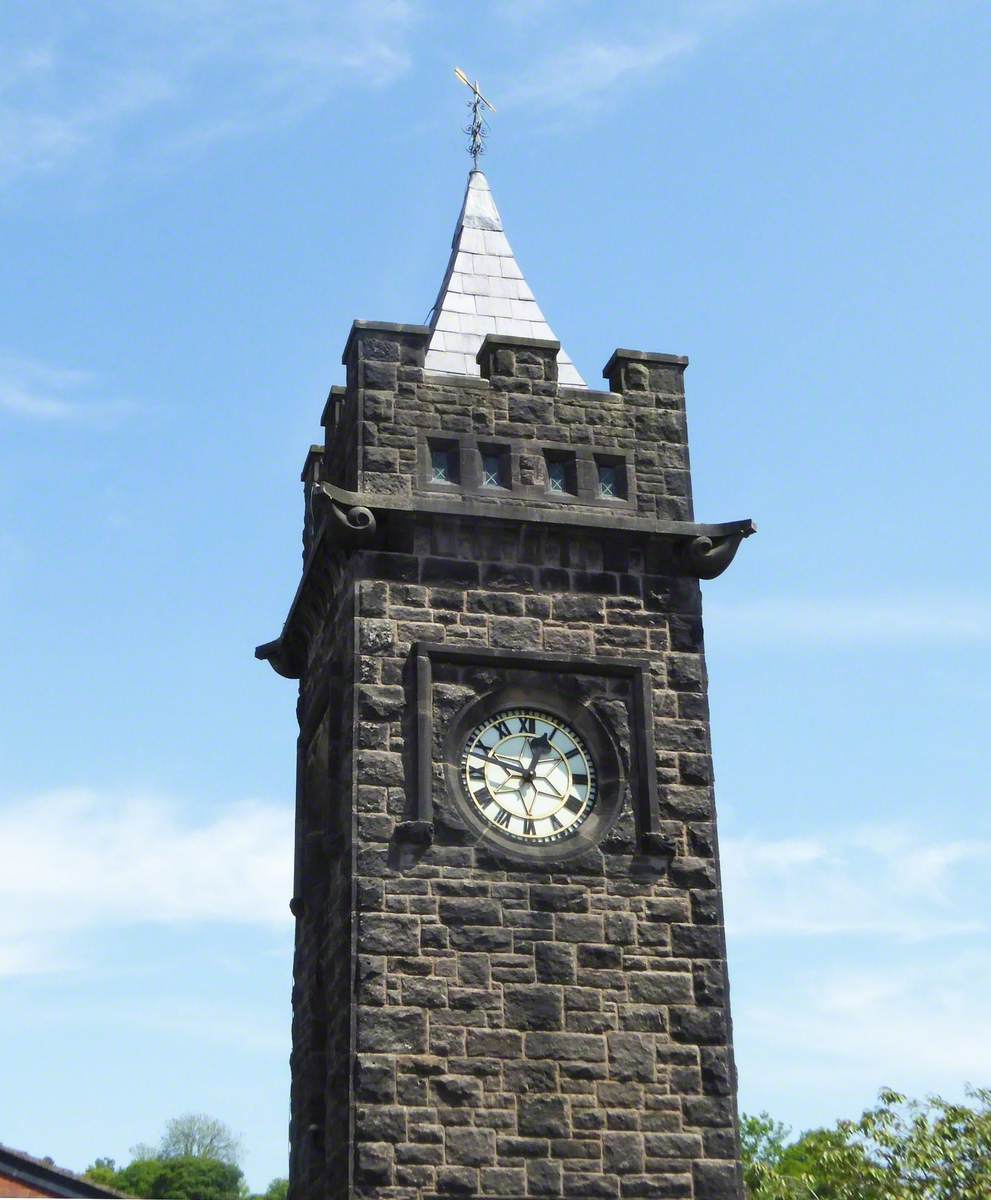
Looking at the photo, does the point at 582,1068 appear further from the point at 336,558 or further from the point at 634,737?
the point at 336,558

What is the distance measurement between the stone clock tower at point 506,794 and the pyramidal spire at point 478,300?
0.15 m

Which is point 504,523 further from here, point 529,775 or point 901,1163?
point 901,1163

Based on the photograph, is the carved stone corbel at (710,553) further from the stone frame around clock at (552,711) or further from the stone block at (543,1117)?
the stone block at (543,1117)

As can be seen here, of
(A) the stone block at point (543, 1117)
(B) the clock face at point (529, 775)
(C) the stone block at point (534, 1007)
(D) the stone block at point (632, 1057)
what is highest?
(B) the clock face at point (529, 775)

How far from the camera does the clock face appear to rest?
1756cm

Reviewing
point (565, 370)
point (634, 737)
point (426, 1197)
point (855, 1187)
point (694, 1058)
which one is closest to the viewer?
point (426, 1197)

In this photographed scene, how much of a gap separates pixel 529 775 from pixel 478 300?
6017 mm

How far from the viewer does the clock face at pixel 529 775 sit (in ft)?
57.6

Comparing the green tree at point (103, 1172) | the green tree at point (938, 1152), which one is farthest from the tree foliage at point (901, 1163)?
the green tree at point (103, 1172)

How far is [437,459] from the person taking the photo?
1892 centimetres

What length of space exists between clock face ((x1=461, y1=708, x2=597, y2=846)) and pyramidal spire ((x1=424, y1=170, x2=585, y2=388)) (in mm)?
3895

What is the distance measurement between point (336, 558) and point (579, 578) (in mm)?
2384

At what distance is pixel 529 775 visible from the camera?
58.5ft

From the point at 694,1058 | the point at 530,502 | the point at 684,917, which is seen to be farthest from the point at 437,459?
the point at 694,1058
